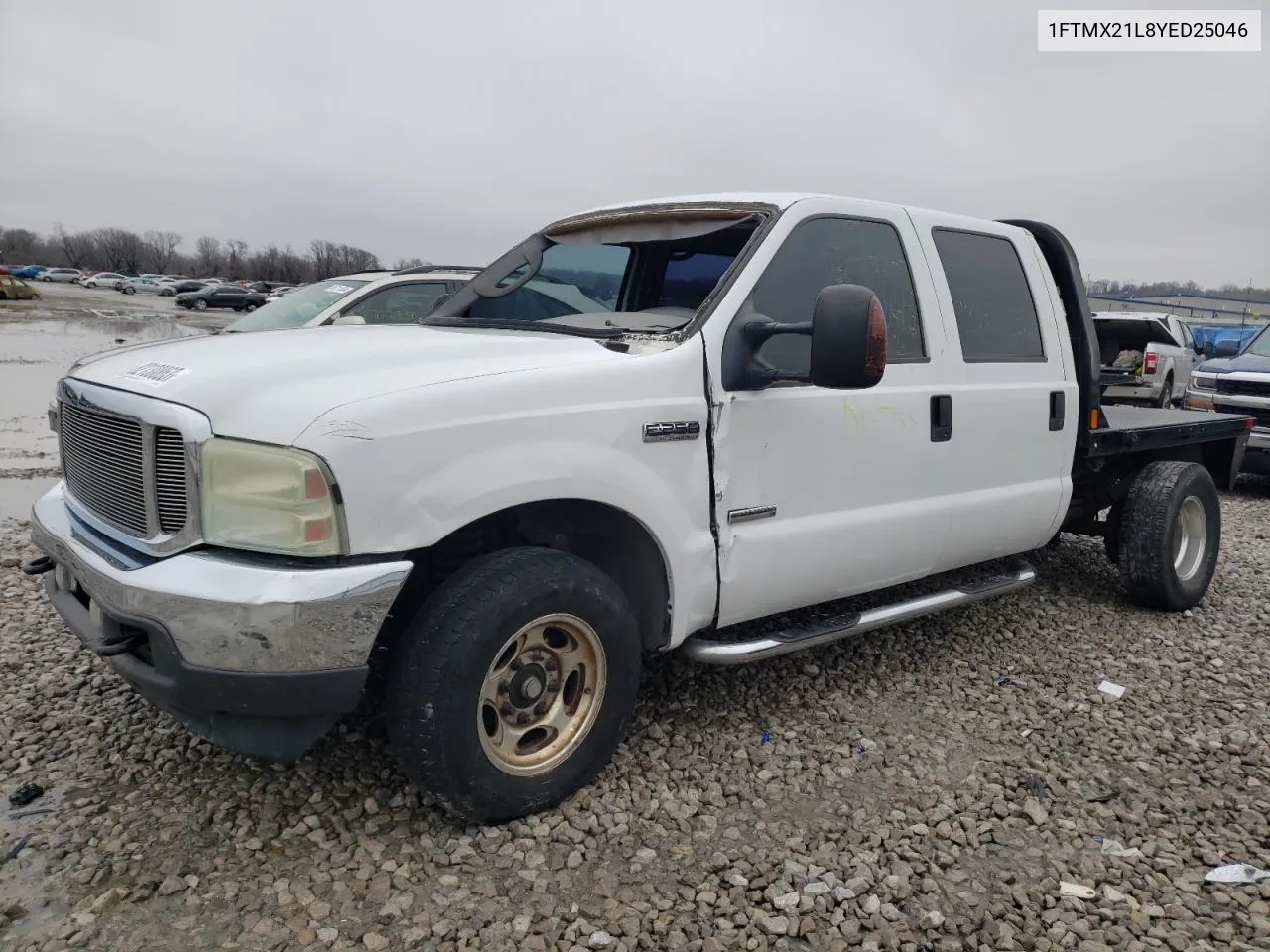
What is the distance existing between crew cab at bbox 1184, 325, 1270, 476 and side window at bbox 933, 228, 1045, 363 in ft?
19.9

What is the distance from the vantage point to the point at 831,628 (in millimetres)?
3504

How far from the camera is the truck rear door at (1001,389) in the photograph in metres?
3.95

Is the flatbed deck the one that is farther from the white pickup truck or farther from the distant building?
the distant building

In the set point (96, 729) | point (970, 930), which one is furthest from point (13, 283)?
point (970, 930)

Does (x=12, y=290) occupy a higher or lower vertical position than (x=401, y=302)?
higher

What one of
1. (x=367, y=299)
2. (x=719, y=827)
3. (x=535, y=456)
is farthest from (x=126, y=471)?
(x=367, y=299)

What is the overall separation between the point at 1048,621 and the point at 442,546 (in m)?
3.59

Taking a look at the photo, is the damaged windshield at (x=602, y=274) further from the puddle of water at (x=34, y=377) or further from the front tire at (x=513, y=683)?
the puddle of water at (x=34, y=377)

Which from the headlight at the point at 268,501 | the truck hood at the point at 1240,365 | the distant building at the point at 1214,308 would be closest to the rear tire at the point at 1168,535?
the headlight at the point at 268,501

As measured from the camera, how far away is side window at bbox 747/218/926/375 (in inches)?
132

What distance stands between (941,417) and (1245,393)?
7813mm

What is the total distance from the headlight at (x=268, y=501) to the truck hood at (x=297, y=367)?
0.18 feet

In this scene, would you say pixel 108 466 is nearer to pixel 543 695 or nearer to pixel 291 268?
pixel 543 695

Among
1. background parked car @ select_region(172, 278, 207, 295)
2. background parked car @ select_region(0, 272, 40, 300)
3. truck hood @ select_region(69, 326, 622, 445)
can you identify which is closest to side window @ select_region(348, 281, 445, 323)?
truck hood @ select_region(69, 326, 622, 445)
